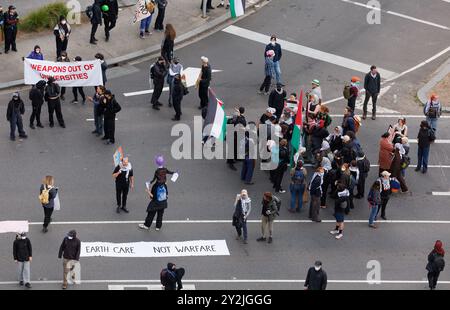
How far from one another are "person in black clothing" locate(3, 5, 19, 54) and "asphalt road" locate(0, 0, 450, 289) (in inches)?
112

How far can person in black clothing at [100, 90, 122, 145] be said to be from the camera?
3000 centimetres

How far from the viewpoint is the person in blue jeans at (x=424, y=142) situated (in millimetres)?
29469

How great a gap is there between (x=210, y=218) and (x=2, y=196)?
194 inches

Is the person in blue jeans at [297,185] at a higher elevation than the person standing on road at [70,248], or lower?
higher

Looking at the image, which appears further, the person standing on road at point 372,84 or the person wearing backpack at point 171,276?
the person standing on road at point 372,84

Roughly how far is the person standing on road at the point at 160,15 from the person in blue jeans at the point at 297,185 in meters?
10.8

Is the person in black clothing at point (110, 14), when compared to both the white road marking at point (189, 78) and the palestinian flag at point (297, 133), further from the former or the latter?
the palestinian flag at point (297, 133)

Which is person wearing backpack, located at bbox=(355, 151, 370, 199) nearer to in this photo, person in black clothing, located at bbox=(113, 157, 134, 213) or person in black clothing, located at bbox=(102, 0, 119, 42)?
person in black clothing, located at bbox=(113, 157, 134, 213)

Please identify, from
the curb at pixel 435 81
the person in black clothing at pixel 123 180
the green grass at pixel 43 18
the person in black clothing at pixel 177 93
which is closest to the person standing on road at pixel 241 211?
the person in black clothing at pixel 123 180

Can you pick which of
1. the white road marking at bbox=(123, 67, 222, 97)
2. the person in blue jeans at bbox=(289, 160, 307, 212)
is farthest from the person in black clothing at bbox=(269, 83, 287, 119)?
the person in blue jeans at bbox=(289, 160, 307, 212)

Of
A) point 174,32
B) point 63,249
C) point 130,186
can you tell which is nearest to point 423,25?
point 174,32

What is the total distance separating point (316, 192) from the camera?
27.3m

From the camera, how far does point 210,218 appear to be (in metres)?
27.5

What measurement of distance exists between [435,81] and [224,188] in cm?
924
